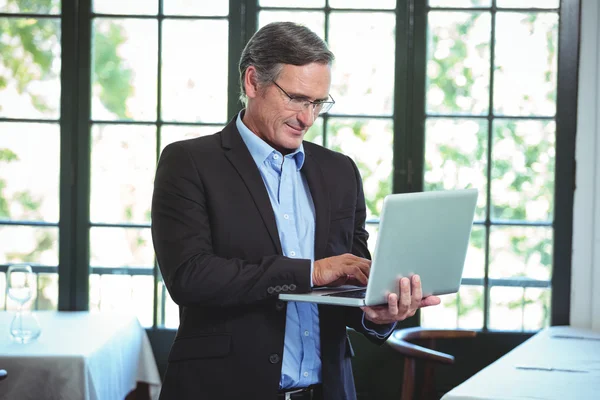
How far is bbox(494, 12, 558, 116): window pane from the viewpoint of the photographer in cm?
410

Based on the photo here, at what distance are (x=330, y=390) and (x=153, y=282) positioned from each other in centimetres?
256

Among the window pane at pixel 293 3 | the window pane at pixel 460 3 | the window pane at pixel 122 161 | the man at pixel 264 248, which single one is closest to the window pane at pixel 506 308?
the window pane at pixel 460 3

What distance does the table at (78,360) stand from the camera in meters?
3.18

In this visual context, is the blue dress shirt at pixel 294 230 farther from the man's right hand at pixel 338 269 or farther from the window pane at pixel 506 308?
the window pane at pixel 506 308

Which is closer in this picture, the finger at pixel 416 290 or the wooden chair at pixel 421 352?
the finger at pixel 416 290

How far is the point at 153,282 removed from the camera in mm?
4254

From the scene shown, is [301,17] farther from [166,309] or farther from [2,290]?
[2,290]

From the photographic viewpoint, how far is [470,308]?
416cm

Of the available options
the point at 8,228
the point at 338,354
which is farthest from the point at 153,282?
the point at 338,354

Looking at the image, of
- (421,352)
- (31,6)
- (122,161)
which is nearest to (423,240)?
(421,352)

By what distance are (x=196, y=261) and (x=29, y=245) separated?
2809mm

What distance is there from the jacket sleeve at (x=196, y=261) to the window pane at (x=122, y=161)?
2427 mm

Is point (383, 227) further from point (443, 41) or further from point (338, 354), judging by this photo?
point (443, 41)

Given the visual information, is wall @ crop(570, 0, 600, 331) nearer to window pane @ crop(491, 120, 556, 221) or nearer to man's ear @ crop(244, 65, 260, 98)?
window pane @ crop(491, 120, 556, 221)
